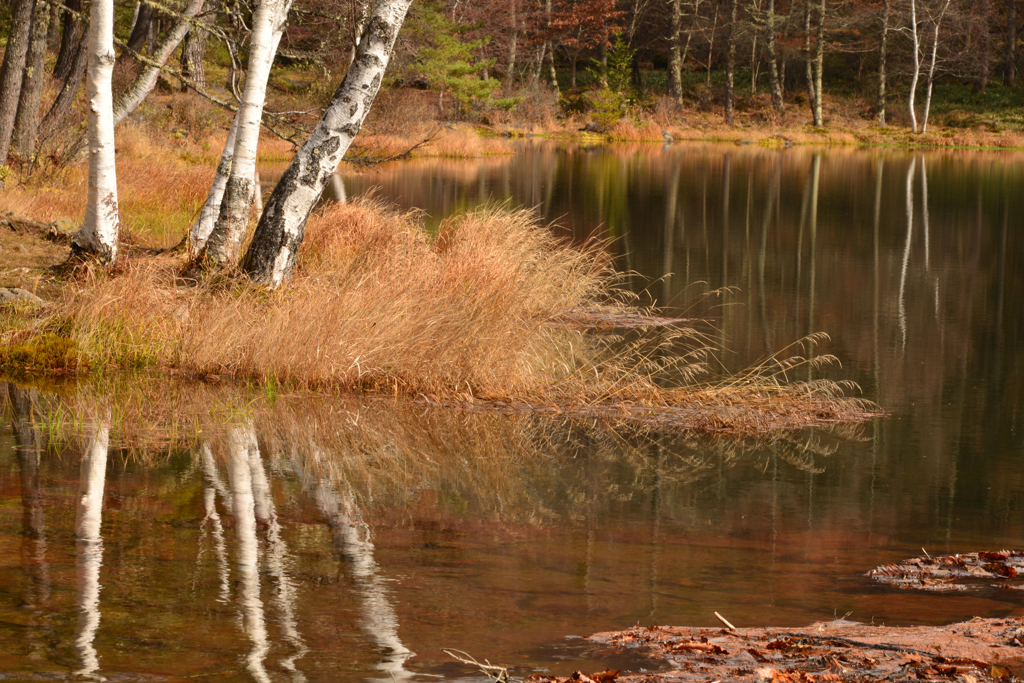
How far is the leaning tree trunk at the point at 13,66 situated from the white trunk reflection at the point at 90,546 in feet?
32.2

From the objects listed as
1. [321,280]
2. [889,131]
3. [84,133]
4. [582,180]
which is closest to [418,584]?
[321,280]

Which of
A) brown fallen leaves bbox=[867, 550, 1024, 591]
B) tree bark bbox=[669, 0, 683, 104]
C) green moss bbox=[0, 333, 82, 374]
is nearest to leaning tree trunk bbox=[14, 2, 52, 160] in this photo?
green moss bbox=[0, 333, 82, 374]

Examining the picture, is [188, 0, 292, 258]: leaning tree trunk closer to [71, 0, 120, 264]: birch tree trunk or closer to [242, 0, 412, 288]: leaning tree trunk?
[242, 0, 412, 288]: leaning tree trunk

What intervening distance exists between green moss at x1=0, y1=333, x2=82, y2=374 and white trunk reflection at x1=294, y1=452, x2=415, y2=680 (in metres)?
2.86

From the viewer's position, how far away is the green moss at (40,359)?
29.0 feet

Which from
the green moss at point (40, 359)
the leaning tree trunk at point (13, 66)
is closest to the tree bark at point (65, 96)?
the leaning tree trunk at point (13, 66)

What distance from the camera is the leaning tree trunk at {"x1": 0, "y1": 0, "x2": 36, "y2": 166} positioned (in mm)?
15250

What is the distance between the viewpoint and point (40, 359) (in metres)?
8.88

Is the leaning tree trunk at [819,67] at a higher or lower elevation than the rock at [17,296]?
higher

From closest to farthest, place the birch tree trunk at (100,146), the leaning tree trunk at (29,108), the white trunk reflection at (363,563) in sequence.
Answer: the white trunk reflection at (363,563) < the birch tree trunk at (100,146) < the leaning tree trunk at (29,108)

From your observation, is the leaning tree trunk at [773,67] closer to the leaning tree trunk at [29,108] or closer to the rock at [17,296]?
the leaning tree trunk at [29,108]

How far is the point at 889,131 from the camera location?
172 feet

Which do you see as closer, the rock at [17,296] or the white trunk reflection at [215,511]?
the white trunk reflection at [215,511]

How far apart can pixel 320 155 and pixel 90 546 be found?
5557 mm
